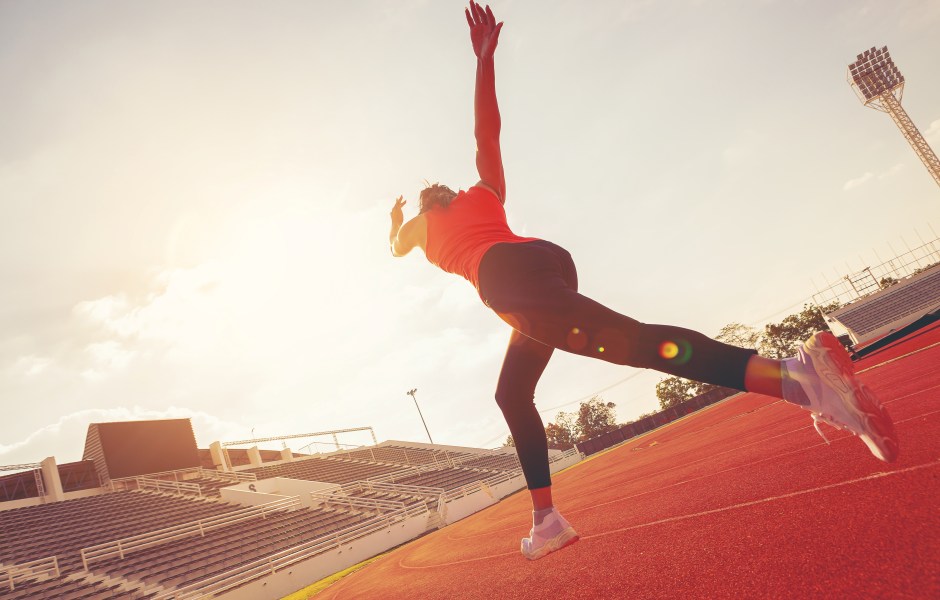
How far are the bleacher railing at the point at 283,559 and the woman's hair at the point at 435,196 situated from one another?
10991 mm

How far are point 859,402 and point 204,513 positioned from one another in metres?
20.5

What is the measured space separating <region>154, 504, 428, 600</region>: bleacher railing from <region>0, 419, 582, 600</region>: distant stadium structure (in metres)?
0.04

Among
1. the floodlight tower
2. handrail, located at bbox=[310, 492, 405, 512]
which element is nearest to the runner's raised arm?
handrail, located at bbox=[310, 492, 405, 512]

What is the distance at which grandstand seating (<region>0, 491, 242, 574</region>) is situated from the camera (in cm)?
1327

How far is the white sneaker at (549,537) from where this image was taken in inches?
89.2

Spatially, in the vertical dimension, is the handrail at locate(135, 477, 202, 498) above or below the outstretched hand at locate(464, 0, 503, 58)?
above

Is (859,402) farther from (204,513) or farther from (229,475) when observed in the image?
(229,475)

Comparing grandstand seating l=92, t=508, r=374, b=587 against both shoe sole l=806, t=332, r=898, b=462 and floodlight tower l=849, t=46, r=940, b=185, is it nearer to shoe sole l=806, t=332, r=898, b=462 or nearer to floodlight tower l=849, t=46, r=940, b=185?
shoe sole l=806, t=332, r=898, b=462

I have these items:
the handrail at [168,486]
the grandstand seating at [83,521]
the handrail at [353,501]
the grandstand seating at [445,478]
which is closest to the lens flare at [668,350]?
the grandstand seating at [83,521]

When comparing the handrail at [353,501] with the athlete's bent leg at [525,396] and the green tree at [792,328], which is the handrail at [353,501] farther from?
the green tree at [792,328]

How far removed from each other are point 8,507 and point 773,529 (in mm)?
27932

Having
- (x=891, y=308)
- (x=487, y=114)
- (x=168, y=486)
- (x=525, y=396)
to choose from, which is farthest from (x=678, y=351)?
(x=891, y=308)

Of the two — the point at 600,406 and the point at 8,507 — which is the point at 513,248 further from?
the point at 600,406

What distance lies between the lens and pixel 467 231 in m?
2.13
